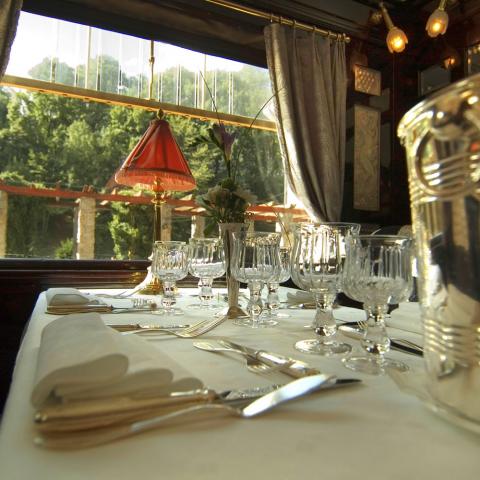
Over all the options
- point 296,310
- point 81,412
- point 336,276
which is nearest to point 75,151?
point 296,310

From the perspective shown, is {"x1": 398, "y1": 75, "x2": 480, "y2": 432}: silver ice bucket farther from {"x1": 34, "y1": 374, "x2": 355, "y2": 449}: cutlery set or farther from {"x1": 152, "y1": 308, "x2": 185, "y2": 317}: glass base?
{"x1": 152, "y1": 308, "x2": 185, "y2": 317}: glass base

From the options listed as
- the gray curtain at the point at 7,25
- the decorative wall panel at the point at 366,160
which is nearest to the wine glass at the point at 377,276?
the gray curtain at the point at 7,25

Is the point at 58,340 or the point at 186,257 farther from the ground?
the point at 186,257

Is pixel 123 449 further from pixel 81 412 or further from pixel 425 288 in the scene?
pixel 425 288

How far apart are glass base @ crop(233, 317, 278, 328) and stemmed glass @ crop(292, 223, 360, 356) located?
18cm

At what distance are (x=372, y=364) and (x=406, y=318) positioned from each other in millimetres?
321

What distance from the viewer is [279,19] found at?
2707mm

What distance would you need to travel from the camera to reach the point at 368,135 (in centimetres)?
313

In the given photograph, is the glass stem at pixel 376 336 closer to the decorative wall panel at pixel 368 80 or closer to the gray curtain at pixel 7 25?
the gray curtain at pixel 7 25

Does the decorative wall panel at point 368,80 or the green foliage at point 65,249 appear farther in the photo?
the decorative wall panel at point 368,80

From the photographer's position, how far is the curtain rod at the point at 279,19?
2.55 m

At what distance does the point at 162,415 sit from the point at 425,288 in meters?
0.27

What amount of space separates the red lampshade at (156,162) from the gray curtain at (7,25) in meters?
1.01

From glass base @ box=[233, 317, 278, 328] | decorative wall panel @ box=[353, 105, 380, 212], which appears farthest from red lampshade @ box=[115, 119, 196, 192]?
decorative wall panel @ box=[353, 105, 380, 212]
